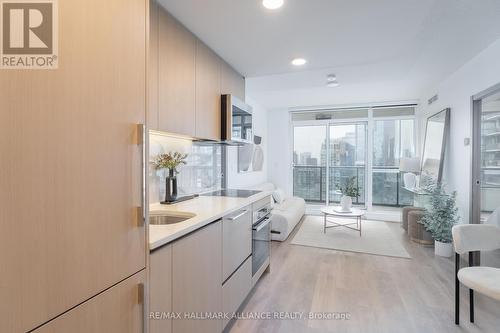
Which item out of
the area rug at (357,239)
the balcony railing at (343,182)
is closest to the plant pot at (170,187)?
the area rug at (357,239)

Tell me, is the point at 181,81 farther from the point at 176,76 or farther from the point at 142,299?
the point at 142,299

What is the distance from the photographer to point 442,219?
3.50 m

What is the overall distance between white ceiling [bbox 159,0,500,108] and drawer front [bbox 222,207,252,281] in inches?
58.1

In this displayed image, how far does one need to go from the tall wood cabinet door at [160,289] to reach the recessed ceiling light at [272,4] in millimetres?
1603

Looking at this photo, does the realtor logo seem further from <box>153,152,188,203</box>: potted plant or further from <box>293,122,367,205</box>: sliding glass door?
<box>293,122,367,205</box>: sliding glass door

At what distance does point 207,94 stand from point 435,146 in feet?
13.2

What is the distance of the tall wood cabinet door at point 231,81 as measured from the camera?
2.68 metres

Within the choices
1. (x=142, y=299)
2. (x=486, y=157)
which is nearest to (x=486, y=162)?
(x=486, y=157)

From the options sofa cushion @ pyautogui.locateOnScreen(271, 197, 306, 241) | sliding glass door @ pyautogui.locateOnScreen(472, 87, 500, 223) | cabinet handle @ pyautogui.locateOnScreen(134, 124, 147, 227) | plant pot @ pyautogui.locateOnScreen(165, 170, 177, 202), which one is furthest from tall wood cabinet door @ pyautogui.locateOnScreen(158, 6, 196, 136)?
sliding glass door @ pyautogui.locateOnScreen(472, 87, 500, 223)

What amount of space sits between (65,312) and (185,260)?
649mm

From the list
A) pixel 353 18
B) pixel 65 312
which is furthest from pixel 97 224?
pixel 353 18

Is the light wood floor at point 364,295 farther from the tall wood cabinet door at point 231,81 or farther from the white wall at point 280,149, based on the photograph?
the white wall at point 280,149

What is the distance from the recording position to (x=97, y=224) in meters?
0.92

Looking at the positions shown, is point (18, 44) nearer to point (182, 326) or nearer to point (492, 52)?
point (182, 326)
